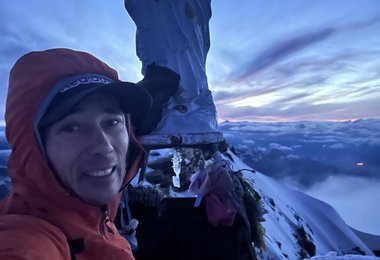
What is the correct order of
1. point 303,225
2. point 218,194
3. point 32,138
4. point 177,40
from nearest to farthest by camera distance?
point 32,138, point 218,194, point 177,40, point 303,225

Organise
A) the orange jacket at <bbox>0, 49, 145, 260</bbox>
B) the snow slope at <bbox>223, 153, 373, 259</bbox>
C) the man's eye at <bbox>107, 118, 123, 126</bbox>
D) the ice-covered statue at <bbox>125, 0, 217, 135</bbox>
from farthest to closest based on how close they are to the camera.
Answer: the snow slope at <bbox>223, 153, 373, 259</bbox> < the ice-covered statue at <bbox>125, 0, 217, 135</bbox> < the man's eye at <bbox>107, 118, 123, 126</bbox> < the orange jacket at <bbox>0, 49, 145, 260</bbox>

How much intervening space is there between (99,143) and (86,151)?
48 mm

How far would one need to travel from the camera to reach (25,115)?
863 mm

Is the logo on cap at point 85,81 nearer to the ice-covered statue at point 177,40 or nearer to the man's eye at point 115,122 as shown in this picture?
the man's eye at point 115,122

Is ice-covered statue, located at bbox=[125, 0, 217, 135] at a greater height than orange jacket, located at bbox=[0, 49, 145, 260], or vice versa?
ice-covered statue, located at bbox=[125, 0, 217, 135]

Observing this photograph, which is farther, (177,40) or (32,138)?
(177,40)

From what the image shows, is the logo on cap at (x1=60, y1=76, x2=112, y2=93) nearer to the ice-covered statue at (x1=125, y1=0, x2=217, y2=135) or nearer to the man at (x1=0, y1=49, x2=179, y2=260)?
the man at (x1=0, y1=49, x2=179, y2=260)

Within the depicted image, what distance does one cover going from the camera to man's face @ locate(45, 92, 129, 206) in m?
0.87

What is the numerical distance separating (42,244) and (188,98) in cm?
227

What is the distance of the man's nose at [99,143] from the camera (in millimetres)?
893

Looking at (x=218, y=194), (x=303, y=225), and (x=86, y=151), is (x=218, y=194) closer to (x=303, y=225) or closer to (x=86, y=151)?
(x=86, y=151)

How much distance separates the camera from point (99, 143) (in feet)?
2.97

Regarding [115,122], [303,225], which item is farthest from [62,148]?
[303,225]

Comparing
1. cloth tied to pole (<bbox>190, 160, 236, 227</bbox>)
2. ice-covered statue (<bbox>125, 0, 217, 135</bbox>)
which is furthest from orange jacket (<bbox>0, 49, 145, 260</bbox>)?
ice-covered statue (<bbox>125, 0, 217, 135</bbox>)
